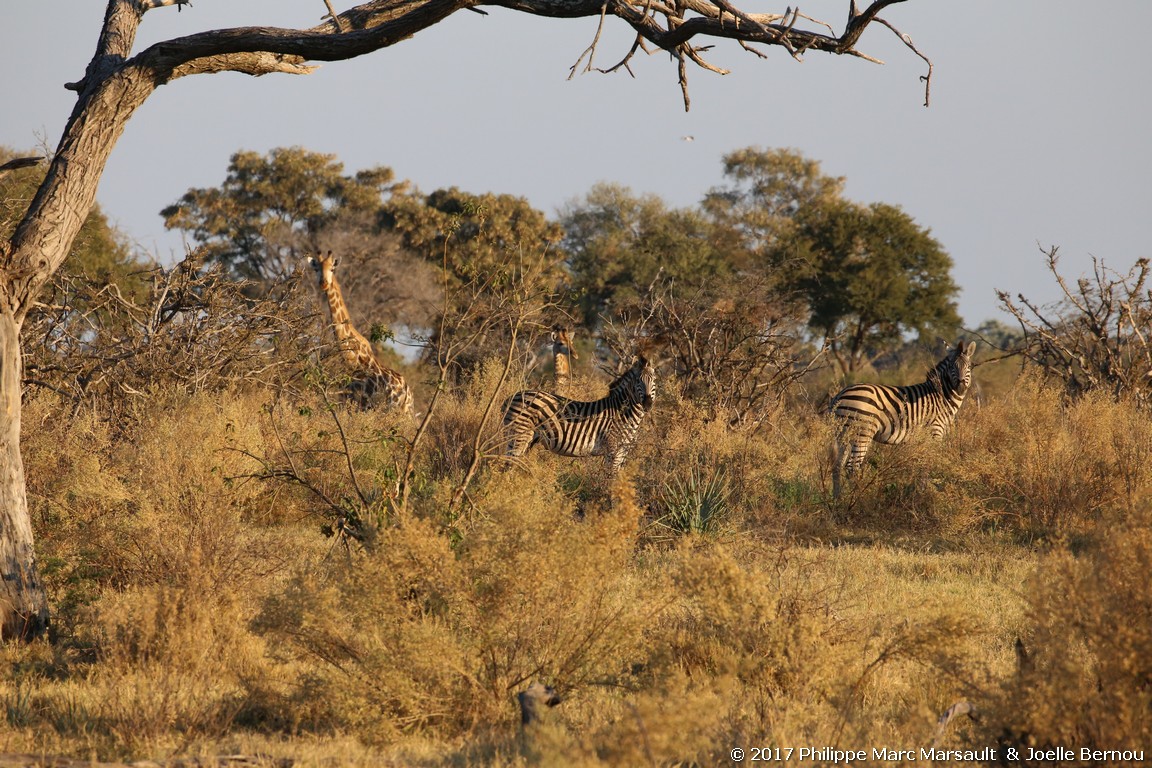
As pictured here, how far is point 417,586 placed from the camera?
17.3 feet

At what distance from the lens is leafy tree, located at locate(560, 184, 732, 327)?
30469 mm

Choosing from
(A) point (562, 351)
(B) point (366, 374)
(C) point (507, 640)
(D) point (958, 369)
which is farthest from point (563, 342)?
(C) point (507, 640)

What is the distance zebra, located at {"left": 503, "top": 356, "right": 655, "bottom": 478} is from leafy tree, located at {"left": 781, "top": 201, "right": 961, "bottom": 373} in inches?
642

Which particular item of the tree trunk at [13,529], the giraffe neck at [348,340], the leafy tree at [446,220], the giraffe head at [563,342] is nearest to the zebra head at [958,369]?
the giraffe head at [563,342]

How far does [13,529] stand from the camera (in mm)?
6531

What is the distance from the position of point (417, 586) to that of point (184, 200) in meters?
36.6

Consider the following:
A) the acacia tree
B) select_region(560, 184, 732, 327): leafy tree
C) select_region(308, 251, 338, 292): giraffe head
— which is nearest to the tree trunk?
the acacia tree

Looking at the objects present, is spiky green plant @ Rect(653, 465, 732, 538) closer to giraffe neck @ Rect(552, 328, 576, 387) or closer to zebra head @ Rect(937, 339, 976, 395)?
zebra head @ Rect(937, 339, 976, 395)

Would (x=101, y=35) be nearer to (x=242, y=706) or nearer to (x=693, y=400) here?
(x=242, y=706)

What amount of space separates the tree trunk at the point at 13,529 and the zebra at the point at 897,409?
299 inches

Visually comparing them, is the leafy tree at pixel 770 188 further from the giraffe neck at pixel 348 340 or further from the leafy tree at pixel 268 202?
the giraffe neck at pixel 348 340

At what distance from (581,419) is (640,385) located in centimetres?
70

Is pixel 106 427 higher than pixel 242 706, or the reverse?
pixel 106 427

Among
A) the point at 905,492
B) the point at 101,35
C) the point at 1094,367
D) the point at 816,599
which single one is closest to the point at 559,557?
the point at 816,599
